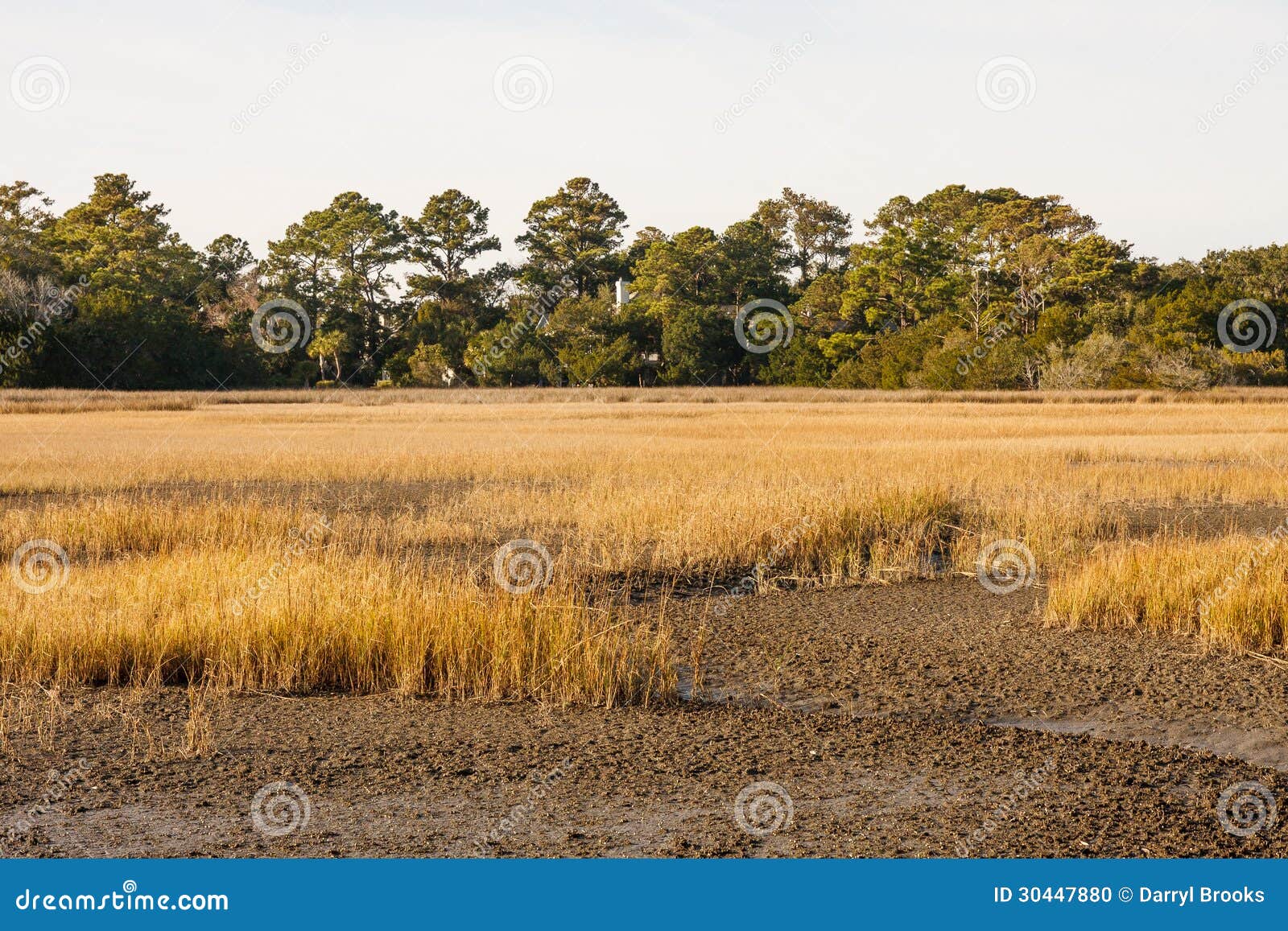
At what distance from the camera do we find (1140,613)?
10.2 meters

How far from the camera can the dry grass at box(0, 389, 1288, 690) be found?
8344 mm

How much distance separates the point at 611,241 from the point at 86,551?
206 ft

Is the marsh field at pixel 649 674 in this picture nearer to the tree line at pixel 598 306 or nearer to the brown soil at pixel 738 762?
the brown soil at pixel 738 762

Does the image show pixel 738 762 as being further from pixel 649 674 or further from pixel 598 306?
pixel 598 306

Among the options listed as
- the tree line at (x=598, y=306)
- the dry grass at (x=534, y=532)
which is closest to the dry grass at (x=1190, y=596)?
the dry grass at (x=534, y=532)

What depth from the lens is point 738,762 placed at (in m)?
6.55

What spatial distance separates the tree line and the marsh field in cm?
4467

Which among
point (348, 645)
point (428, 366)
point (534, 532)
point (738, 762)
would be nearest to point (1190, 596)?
point (738, 762)

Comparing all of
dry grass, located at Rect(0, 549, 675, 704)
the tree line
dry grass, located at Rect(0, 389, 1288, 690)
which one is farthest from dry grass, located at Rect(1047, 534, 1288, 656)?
the tree line

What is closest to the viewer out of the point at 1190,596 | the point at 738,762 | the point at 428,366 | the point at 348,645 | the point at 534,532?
the point at 738,762

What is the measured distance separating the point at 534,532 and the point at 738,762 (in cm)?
842

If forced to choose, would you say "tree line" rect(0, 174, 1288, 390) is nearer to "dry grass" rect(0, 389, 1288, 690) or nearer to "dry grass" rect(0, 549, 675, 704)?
"dry grass" rect(0, 389, 1288, 690)

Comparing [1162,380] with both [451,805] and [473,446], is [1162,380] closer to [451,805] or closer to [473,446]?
[473,446]

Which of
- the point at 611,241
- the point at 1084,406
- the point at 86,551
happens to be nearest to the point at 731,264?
the point at 611,241
